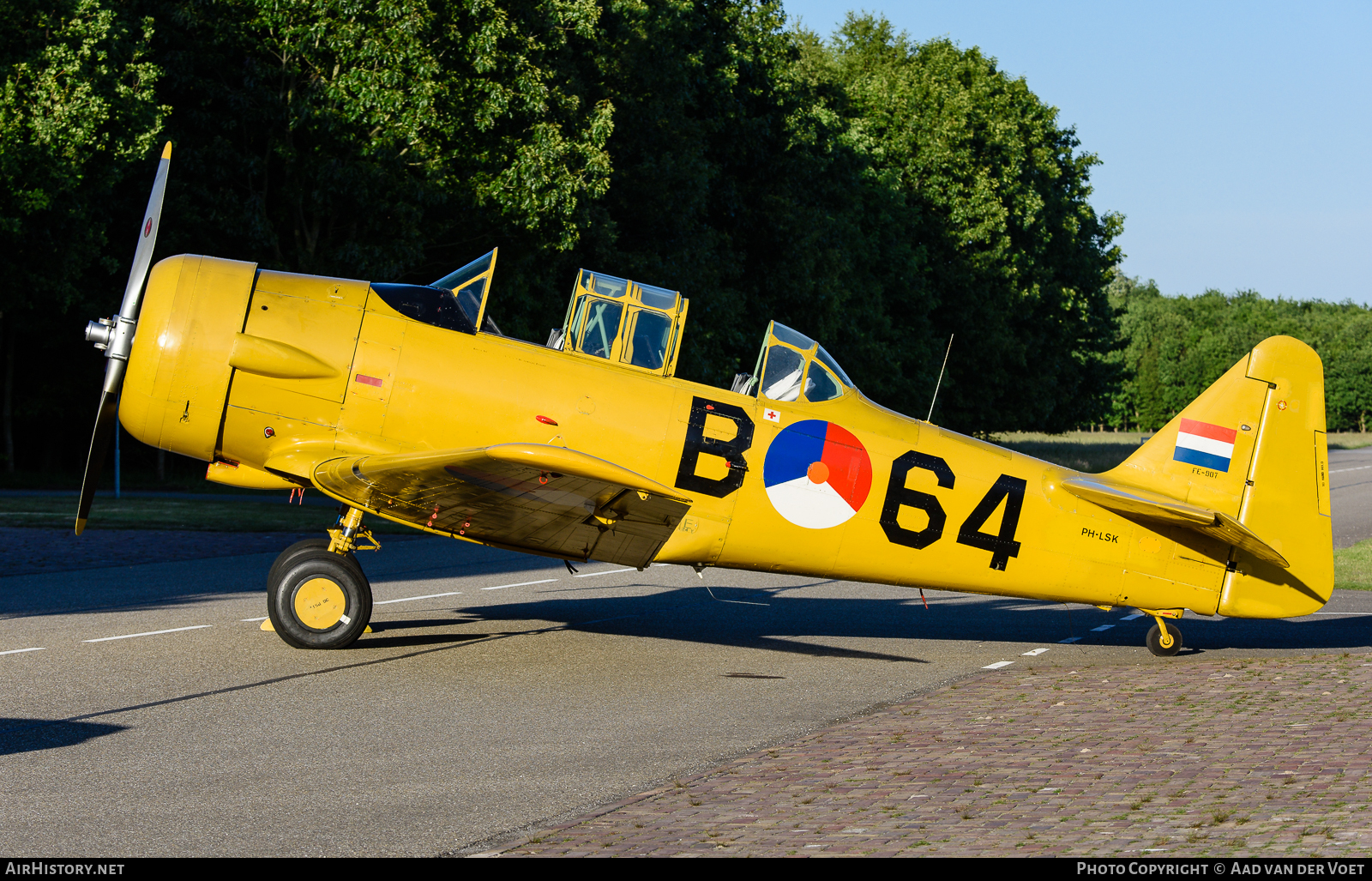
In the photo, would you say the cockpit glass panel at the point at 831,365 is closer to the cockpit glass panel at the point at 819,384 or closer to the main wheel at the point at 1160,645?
the cockpit glass panel at the point at 819,384

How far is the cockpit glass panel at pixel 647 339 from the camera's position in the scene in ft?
32.1

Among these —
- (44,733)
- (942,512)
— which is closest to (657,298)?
Answer: (942,512)

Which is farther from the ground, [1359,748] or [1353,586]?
[1353,586]

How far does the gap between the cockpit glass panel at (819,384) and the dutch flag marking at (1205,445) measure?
3.30 m

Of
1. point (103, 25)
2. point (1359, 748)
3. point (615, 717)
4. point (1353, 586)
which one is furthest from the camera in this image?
point (103, 25)

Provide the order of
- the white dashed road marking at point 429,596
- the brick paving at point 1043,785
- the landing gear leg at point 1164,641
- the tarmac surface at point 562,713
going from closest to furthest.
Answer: the brick paving at point 1043,785, the tarmac surface at point 562,713, the landing gear leg at point 1164,641, the white dashed road marking at point 429,596

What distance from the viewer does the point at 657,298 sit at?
9.88 metres

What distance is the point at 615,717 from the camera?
7836 mm

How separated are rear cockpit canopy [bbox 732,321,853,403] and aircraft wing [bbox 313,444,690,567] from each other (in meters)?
1.58

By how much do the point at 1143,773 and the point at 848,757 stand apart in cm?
163

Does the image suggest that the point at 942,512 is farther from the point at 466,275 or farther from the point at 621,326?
the point at 466,275

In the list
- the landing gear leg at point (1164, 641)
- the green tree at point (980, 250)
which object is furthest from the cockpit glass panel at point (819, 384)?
the green tree at point (980, 250)

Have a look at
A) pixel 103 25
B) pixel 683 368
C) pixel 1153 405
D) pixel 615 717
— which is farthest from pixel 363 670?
pixel 1153 405
